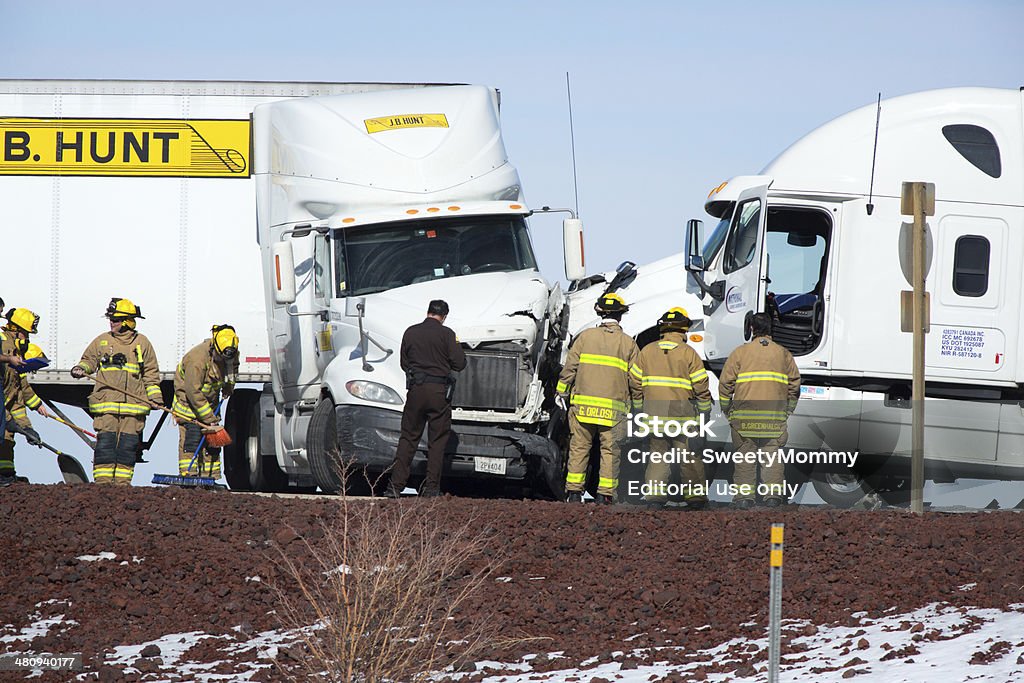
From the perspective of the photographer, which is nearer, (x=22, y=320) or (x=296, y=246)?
(x=22, y=320)

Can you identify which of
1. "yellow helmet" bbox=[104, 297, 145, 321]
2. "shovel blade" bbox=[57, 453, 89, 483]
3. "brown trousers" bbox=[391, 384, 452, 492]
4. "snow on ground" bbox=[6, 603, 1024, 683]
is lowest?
"snow on ground" bbox=[6, 603, 1024, 683]

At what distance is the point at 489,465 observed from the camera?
538 inches

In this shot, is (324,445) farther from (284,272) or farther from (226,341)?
(284,272)

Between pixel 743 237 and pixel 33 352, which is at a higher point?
pixel 743 237

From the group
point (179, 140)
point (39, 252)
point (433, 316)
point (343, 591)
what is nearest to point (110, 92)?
point (179, 140)

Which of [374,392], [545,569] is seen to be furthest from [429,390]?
[545,569]

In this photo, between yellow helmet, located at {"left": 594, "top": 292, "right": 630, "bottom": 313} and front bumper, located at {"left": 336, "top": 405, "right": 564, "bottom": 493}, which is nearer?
yellow helmet, located at {"left": 594, "top": 292, "right": 630, "bottom": 313}

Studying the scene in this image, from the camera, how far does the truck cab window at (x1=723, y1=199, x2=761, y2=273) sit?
14.4 m

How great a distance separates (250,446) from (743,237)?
21.5ft

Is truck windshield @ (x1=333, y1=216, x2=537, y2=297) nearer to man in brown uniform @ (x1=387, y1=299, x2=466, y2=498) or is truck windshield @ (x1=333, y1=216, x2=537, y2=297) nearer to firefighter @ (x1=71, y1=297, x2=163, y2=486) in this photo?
man in brown uniform @ (x1=387, y1=299, x2=466, y2=498)

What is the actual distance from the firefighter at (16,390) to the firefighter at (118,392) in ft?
2.04

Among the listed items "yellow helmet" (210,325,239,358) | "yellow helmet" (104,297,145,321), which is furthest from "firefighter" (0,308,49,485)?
"yellow helmet" (210,325,239,358)

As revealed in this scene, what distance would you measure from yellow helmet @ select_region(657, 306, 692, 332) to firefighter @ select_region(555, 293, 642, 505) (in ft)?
1.21

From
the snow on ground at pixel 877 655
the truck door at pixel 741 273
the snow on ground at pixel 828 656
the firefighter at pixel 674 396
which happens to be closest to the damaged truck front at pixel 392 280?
the firefighter at pixel 674 396
